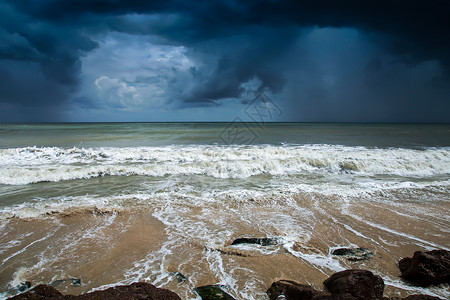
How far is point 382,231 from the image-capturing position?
191 inches

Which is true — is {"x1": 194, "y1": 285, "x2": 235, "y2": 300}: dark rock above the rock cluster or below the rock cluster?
below

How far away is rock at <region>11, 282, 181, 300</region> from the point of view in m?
2.31

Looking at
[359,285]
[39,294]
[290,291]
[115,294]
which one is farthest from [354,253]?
[39,294]

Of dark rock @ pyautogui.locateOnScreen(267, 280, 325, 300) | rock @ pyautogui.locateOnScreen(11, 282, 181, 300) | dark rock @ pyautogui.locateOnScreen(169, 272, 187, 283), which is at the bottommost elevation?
dark rock @ pyautogui.locateOnScreen(169, 272, 187, 283)

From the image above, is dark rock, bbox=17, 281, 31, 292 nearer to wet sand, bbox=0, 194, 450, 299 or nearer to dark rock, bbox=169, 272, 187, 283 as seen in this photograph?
wet sand, bbox=0, 194, 450, 299

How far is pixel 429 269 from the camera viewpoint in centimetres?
310

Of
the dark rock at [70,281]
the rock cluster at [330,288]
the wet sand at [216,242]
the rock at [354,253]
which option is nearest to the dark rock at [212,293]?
the rock cluster at [330,288]

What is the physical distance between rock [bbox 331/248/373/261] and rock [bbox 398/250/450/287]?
0.64 m

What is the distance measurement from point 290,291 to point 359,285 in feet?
2.72

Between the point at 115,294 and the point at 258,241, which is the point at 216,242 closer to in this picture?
the point at 258,241

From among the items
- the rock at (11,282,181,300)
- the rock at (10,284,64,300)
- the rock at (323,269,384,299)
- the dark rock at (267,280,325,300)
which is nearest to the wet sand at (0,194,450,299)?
the dark rock at (267,280,325,300)

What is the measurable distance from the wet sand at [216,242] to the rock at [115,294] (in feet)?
1.92

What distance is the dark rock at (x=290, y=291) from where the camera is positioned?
267cm

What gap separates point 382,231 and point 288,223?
1.93 m
